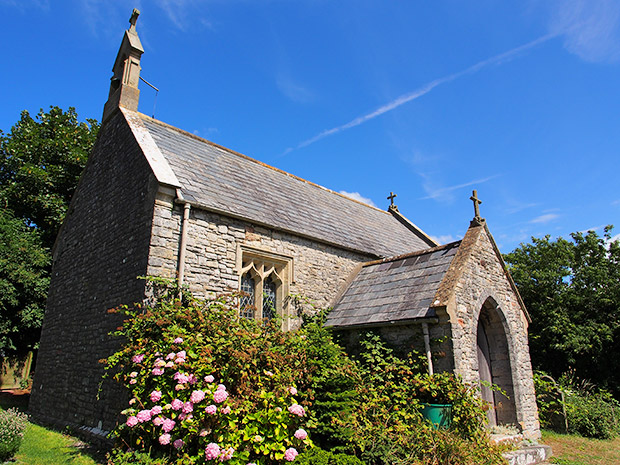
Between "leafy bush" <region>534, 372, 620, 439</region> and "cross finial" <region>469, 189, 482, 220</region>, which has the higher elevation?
"cross finial" <region>469, 189, 482, 220</region>

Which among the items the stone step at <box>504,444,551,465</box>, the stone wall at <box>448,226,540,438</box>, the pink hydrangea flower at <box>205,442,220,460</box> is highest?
the stone wall at <box>448,226,540,438</box>

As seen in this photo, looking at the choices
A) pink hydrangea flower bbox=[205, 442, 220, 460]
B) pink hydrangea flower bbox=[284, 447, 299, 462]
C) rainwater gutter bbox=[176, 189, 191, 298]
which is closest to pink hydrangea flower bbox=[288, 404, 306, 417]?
pink hydrangea flower bbox=[284, 447, 299, 462]

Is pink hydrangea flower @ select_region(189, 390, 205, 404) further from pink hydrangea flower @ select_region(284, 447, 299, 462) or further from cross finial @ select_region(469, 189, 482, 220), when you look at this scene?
cross finial @ select_region(469, 189, 482, 220)

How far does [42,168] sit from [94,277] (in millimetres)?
13190

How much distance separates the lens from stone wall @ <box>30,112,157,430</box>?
9.72m

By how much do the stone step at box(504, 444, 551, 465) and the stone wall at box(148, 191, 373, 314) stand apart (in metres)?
6.02

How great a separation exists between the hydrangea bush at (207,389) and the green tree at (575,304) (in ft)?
51.3

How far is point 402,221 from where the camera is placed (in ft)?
76.5

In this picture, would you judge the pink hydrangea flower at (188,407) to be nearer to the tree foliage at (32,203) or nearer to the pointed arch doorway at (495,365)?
the pointed arch doorway at (495,365)

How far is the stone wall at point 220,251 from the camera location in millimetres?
9523

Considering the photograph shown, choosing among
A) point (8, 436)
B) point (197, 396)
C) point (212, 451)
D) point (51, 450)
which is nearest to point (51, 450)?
point (51, 450)

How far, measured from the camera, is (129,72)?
13.4 m

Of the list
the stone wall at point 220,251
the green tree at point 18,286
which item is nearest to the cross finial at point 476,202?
the stone wall at point 220,251

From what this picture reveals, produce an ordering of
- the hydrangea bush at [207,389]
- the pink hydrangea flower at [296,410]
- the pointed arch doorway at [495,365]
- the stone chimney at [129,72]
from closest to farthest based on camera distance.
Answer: the hydrangea bush at [207,389], the pink hydrangea flower at [296,410], the pointed arch doorway at [495,365], the stone chimney at [129,72]
